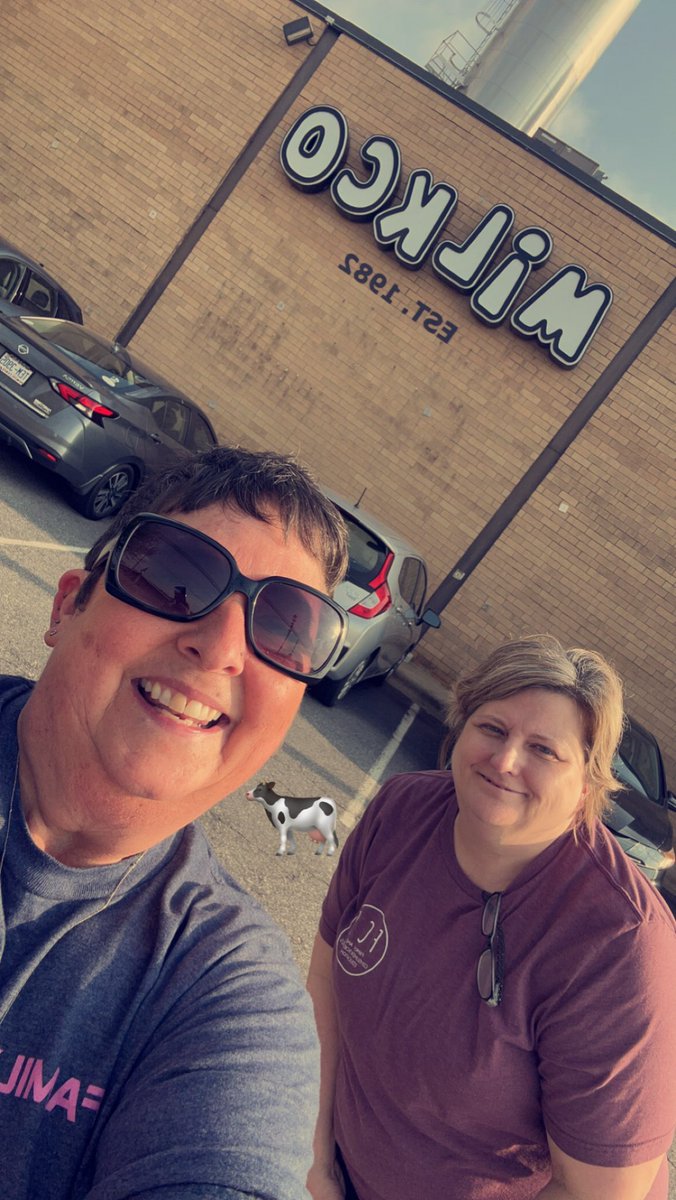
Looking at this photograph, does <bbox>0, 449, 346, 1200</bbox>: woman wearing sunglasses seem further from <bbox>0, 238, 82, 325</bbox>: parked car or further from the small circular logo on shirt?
<bbox>0, 238, 82, 325</bbox>: parked car

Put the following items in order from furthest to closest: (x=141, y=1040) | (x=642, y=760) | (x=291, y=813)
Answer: (x=642, y=760), (x=291, y=813), (x=141, y=1040)

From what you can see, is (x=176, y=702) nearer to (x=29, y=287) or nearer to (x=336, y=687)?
(x=336, y=687)

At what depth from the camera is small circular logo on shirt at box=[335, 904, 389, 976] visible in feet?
6.19

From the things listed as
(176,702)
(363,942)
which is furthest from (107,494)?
(176,702)

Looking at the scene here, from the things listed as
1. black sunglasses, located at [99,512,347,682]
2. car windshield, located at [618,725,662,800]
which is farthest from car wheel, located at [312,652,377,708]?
black sunglasses, located at [99,512,347,682]

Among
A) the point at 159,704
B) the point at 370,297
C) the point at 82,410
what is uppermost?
the point at 370,297

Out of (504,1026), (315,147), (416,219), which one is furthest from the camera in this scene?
(315,147)

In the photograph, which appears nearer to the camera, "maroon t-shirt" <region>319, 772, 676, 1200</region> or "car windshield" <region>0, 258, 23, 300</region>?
"maroon t-shirt" <region>319, 772, 676, 1200</region>

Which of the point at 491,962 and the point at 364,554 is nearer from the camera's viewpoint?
the point at 491,962

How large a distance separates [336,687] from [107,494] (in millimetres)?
2664

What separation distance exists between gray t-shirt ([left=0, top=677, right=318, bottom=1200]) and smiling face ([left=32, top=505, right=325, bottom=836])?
13 centimetres

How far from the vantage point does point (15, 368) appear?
250 inches

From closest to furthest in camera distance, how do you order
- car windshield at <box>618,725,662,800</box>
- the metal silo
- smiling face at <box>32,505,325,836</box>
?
smiling face at <box>32,505,325,836</box> < car windshield at <box>618,725,662,800</box> < the metal silo

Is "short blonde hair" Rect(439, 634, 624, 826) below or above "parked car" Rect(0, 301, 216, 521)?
above
